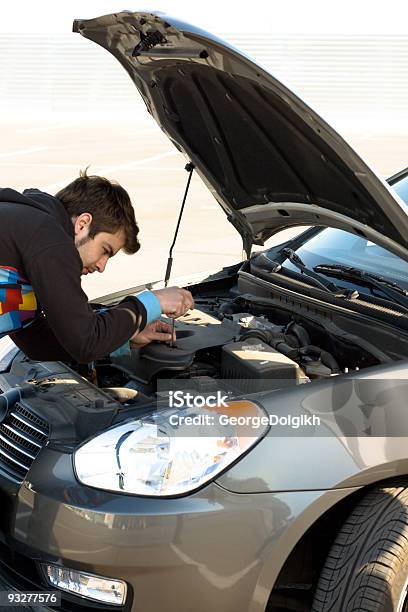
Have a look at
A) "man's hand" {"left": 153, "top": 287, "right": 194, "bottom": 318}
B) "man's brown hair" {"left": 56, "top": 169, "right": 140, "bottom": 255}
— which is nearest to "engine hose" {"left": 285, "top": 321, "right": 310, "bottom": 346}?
"man's hand" {"left": 153, "top": 287, "right": 194, "bottom": 318}

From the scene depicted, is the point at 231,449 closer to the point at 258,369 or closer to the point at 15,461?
the point at 258,369

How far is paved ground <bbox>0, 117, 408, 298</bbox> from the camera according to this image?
840 cm

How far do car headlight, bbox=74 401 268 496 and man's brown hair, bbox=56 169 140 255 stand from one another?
83 centimetres

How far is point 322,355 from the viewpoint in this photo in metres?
3.32

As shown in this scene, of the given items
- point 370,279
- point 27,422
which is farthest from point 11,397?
point 370,279

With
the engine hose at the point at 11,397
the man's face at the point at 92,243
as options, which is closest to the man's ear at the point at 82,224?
the man's face at the point at 92,243

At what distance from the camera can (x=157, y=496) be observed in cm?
248

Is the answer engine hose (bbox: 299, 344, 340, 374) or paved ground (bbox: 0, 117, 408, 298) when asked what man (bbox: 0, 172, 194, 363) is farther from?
paved ground (bbox: 0, 117, 408, 298)

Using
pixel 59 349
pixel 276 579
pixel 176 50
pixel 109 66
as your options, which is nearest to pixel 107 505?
pixel 276 579

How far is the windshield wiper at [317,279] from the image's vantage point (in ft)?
11.4

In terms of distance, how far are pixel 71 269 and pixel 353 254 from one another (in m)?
1.30

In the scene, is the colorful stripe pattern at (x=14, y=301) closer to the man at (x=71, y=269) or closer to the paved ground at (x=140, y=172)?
the man at (x=71, y=269)

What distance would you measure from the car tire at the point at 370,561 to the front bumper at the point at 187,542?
151mm

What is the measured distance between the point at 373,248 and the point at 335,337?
1.62 feet
